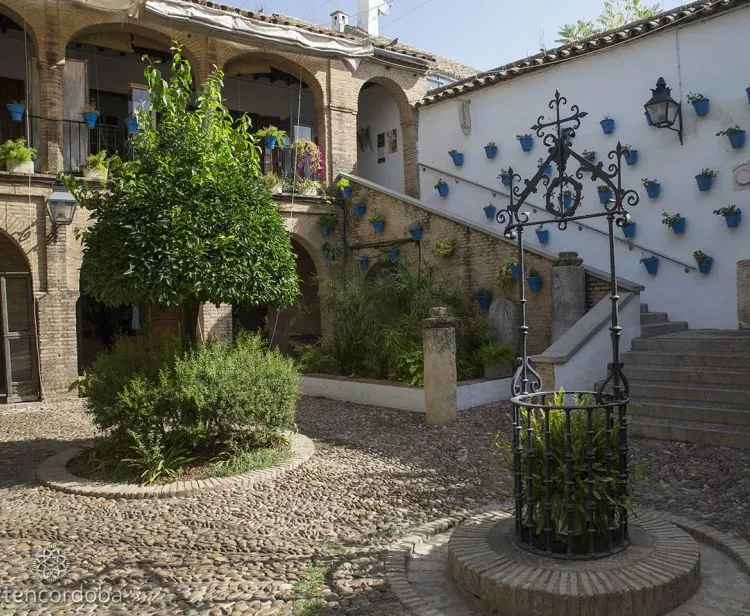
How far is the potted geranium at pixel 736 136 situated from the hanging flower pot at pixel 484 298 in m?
4.17

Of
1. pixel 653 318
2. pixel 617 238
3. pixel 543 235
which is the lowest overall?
pixel 653 318

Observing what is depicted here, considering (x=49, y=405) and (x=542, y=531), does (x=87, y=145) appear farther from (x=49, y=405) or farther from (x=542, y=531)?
(x=542, y=531)

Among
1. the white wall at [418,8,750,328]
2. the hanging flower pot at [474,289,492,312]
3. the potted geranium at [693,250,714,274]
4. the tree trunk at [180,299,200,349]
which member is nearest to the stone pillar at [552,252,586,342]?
the hanging flower pot at [474,289,492,312]

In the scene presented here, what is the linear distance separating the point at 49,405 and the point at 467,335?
22.5 ft

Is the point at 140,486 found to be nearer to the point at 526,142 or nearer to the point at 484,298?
the point at 484,298

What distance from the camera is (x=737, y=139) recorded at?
31.6 feet

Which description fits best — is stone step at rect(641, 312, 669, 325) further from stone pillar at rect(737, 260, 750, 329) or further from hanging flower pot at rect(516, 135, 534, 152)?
hanging flower pot at rect(516, 135, 534, 152)

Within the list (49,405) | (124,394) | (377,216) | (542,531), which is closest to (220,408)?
(124,394)

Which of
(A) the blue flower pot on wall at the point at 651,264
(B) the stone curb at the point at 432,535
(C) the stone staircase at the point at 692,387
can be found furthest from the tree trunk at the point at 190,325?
(A) the blue flower pot on wall at the point at 651,264

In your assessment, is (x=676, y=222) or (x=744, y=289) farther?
(x=676, y=222)

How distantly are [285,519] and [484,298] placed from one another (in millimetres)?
6654

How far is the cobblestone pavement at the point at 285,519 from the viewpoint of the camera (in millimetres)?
3719

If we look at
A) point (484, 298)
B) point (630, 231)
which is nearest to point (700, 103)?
point (630, 231)

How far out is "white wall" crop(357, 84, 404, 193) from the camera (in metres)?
16.3
